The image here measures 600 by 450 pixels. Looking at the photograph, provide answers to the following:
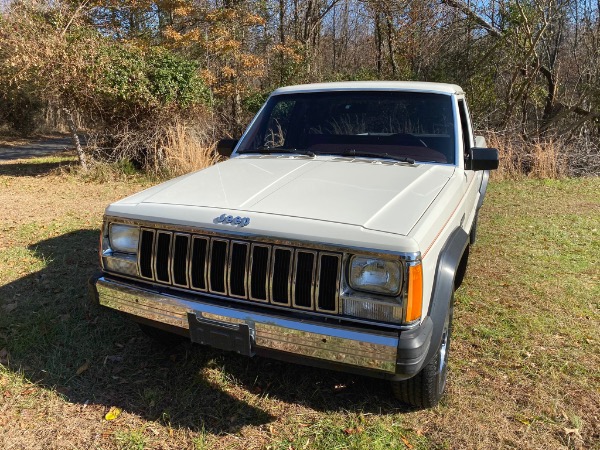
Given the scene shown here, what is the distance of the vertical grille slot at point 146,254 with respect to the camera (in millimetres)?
2594

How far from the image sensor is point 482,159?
11.1 feet

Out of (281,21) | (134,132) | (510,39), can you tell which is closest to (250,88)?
(281,21)

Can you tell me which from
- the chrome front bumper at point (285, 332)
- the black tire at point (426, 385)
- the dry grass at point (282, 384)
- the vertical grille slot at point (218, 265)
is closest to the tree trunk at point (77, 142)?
the dry grass at point (282, 384)

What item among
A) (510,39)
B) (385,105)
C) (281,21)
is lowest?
(385,105)

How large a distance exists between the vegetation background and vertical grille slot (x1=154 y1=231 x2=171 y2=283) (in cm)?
739

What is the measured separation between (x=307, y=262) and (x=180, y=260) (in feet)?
2.40

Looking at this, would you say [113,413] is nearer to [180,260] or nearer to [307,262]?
[180,260]

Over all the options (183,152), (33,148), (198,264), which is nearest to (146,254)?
(198,264)

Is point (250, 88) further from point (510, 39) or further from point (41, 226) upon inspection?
point (41, 226)

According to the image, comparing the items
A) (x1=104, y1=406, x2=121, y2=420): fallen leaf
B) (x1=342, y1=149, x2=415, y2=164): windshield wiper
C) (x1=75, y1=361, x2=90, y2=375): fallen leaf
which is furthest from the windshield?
(x1=104, y1=406, x2=121, y2=420): fallen leaf

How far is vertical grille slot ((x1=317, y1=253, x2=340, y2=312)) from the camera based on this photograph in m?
2.18

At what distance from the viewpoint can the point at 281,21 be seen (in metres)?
18.1

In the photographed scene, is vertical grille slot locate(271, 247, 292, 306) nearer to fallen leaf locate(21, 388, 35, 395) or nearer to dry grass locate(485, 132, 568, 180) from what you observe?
fallen leaf locate(21, 388, 35, 395)

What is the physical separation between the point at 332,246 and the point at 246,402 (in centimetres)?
130
